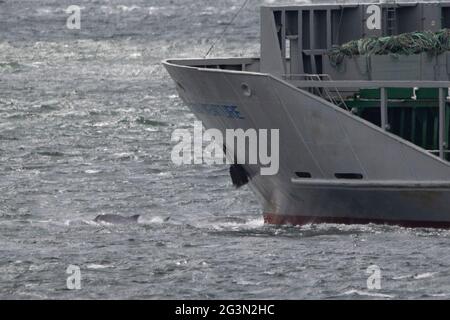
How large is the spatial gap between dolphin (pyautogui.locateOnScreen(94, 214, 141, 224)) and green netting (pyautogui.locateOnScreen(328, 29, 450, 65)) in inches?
244

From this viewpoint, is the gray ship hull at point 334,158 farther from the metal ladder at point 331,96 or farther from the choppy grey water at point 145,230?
the metal ladder at point 331,96

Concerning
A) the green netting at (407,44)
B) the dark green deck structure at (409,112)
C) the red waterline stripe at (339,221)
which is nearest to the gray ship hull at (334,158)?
the red waterline stripe at (339,221)

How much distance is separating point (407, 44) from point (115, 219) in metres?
7.47

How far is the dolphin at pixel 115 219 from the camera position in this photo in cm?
3662

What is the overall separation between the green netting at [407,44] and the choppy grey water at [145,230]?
3.78 metres

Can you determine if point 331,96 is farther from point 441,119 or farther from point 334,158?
point 441,119

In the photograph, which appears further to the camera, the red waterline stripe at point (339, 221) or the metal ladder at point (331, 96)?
the metal ladder at point (331, 96)

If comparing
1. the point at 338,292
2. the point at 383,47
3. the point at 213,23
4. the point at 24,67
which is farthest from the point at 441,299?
the point at 213,23

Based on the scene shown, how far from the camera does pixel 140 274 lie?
3031cm

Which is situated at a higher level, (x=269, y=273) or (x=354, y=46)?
(x=354, y=46)

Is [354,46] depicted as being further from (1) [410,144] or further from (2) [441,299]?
(2) [441,299]

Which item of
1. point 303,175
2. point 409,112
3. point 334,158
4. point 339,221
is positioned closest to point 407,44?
point 409,112

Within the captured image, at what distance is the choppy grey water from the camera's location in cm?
2939

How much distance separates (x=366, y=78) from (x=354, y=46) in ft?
2.35
